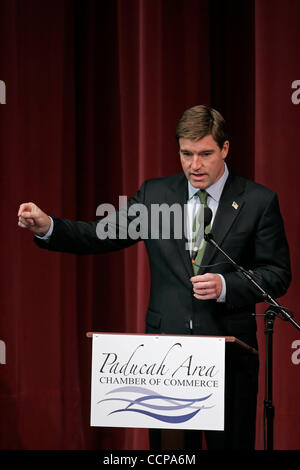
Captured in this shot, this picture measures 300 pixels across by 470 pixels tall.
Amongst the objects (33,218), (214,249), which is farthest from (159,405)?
(33,218)

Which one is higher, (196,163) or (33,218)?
(196,163)

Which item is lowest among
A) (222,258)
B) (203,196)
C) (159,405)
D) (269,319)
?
(159,405)

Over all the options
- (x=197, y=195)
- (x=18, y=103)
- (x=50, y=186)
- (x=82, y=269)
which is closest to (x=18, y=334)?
(x=82, y=269)

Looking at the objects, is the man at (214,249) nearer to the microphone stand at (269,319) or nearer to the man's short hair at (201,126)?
the man's short hair at (201,126)

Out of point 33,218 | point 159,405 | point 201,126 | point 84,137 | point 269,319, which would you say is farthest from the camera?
point 84,137

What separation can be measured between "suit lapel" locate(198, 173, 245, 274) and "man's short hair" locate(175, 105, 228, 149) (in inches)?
6.2

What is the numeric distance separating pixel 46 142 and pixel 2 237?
0.50 metres

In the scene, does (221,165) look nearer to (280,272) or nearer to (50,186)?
(280,272)

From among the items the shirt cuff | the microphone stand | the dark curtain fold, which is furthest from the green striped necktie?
the dark curtain fold

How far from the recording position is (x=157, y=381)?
1970mm

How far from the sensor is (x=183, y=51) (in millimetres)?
3426

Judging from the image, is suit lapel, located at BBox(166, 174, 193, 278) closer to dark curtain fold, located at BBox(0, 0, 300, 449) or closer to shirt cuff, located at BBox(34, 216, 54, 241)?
shirt cuff, located at BBox(34, 216, 54, 241)

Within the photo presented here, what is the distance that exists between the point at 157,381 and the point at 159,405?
63 millimetres

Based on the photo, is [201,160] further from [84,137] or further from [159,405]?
[84,137]
